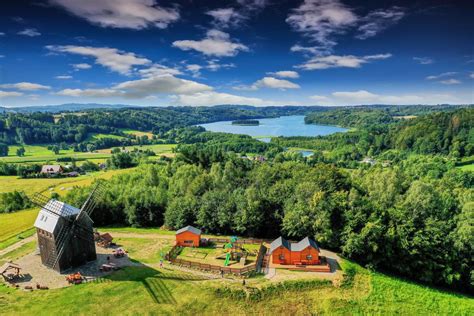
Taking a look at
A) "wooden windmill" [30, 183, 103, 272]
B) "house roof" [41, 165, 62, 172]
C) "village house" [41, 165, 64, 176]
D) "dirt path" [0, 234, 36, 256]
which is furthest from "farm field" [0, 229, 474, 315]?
"house roof" [41, 165, 62, 172]

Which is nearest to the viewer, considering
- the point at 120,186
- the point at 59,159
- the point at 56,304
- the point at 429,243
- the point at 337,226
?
the point at 56,304

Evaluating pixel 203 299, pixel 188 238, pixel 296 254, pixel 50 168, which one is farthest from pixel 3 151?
pixel 296 254

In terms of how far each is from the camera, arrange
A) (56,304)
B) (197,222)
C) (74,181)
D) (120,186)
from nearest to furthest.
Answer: (56,304) → (197,222) → (120,186) → (74,181)

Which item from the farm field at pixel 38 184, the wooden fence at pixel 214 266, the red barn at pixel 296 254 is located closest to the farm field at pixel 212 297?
the wooden fence at pixel 214 266

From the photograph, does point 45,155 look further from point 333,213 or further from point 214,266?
point 333,213

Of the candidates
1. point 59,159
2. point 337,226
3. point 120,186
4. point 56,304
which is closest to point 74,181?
point 120,186

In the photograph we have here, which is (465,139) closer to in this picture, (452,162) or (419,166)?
(452,162)
